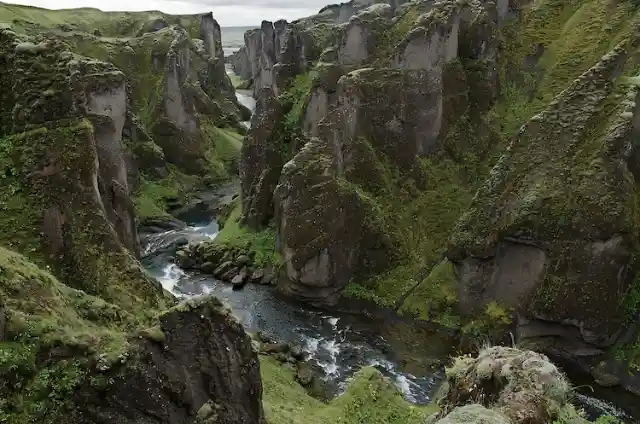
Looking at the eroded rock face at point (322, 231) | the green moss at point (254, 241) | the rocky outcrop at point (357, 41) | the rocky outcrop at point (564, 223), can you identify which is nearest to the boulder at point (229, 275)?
the green moss at point (254, 241)

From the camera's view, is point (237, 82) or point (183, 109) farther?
point (237, 82)

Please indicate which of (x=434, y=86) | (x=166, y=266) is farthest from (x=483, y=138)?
(x=166, y=266)

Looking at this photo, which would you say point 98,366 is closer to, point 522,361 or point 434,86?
point 522,361

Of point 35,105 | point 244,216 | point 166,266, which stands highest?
point 35,105

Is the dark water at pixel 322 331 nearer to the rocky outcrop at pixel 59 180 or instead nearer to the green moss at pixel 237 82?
the rocky outcrop at pixel 59 180

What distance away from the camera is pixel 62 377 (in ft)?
53.2

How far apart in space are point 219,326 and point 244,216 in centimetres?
4017

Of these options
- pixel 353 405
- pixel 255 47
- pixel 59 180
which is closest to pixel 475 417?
pixel 353 405

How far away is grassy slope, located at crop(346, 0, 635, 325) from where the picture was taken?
4581 centimetres

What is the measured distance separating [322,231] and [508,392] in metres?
34.5

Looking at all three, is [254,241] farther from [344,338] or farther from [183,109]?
[183,109]

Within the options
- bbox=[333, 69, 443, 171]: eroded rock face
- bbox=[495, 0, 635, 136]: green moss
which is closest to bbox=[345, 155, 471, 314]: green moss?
bbox=[333, 69, 443, 171]: eroded rock face

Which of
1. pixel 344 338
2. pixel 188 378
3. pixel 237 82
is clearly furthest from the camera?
pixel 237 82

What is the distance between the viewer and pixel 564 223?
38.3 meters
